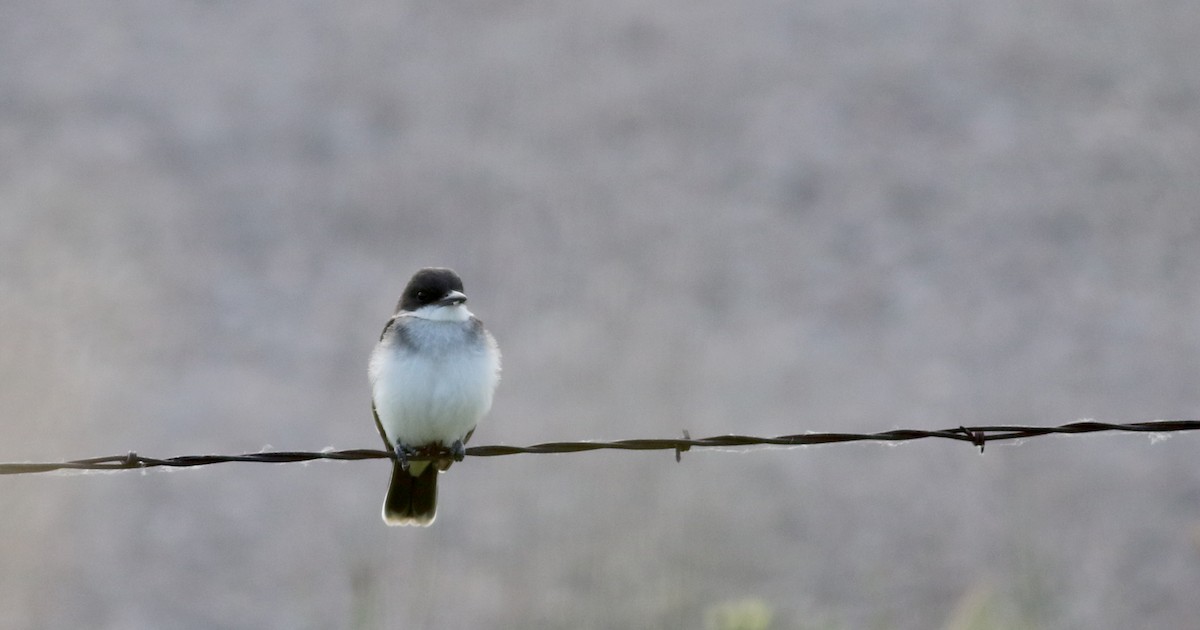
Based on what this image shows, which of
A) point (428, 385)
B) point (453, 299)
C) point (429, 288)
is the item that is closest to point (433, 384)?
point (428, 385)

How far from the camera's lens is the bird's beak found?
6.63 meters

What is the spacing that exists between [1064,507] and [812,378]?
11.9 ft

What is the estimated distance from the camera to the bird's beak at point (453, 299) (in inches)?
261

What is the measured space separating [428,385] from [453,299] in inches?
16.9

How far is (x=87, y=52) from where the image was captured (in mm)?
24125

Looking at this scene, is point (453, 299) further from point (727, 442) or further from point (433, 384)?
point (727, 442)

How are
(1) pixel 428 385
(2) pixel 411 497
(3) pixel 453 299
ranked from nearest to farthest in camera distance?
(1) pixel 428 385 < (3) pixel 453 299 < (2) pixel 411 497

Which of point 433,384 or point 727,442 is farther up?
point 433,384

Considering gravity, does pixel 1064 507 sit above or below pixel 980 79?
below

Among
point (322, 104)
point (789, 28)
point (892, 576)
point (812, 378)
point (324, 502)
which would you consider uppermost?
point (789, 28)

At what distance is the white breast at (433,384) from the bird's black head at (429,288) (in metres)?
0.18

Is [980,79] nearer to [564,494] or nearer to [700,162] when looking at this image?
[700,162]

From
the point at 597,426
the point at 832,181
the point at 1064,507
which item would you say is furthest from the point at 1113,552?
the point at 832,181

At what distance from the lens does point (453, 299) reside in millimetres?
6645
